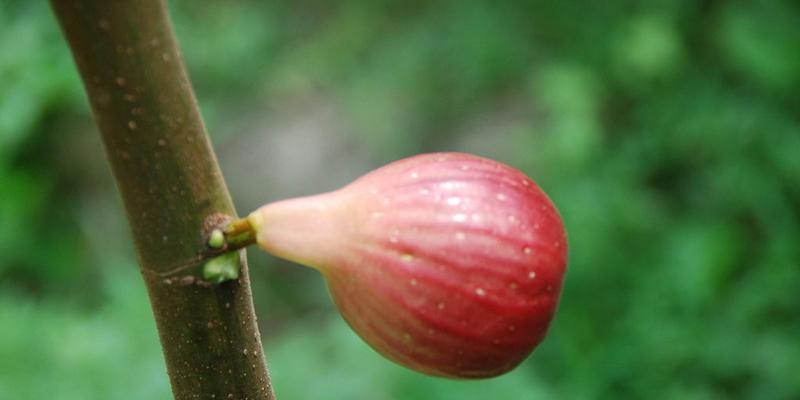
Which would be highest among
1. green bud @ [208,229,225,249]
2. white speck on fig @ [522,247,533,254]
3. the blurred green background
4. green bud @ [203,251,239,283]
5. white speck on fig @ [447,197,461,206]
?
the blurred green background

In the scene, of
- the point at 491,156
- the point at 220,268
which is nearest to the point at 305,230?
the point at 220,268

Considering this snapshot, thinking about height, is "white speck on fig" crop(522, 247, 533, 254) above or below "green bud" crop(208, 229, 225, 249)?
above

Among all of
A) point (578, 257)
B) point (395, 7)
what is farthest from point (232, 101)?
point (578, 257)

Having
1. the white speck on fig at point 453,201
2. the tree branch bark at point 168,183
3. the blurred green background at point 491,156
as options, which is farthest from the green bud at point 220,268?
the blurred green background at point 491,156

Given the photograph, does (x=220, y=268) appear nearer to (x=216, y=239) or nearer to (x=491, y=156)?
(x=216, y=239)

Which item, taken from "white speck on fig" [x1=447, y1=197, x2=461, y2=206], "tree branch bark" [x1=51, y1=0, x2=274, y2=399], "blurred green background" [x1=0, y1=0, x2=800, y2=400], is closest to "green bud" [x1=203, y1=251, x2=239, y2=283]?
"tree branch bark" [x1=51, y1=0, x2=274, y2=399]

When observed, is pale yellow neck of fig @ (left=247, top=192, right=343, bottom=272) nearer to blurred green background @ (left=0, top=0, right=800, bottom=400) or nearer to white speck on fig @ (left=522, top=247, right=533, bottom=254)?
white speck on fig @ (left=522, top=247, right=533, bottom=254)
